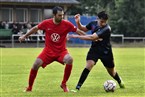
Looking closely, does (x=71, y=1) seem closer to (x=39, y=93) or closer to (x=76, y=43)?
(x=76, y=43)

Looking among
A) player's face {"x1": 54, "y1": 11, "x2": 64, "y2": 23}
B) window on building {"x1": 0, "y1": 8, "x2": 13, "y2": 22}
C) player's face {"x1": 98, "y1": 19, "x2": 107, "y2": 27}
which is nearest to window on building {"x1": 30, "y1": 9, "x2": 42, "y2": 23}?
window on building {"x1": 0, "y1": 8, "x2": 13, "y2": 22}

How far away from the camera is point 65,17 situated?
174 ft

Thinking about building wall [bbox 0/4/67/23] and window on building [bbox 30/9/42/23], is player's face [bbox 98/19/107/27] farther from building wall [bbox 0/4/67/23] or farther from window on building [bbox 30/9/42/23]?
window on building [bbox 30/9/42/23]

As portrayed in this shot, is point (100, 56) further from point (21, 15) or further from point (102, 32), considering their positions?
point (21, 15)

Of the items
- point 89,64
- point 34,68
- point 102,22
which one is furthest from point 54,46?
point 102,22

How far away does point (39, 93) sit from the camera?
11797 millimetres

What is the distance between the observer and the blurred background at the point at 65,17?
4806 cm

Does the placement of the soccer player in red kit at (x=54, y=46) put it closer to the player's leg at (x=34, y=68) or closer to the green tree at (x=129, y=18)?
the player's leg at (x=34, y=68)

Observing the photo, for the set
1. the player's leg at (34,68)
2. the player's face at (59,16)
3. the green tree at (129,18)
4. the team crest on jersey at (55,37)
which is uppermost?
the player's face at (59,16)

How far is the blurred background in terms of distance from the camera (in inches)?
1892

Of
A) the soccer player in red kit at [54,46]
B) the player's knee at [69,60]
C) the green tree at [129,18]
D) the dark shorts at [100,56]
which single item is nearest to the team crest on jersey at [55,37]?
the soccer player in red kit at [54,46]

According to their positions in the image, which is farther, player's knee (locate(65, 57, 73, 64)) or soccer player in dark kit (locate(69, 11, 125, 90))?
soccer player in dark kit (locate(69, 11, 125, 90))

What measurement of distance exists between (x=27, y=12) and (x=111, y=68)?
40599mm

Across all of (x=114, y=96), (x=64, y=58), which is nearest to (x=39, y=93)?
(x=64, y=58)
